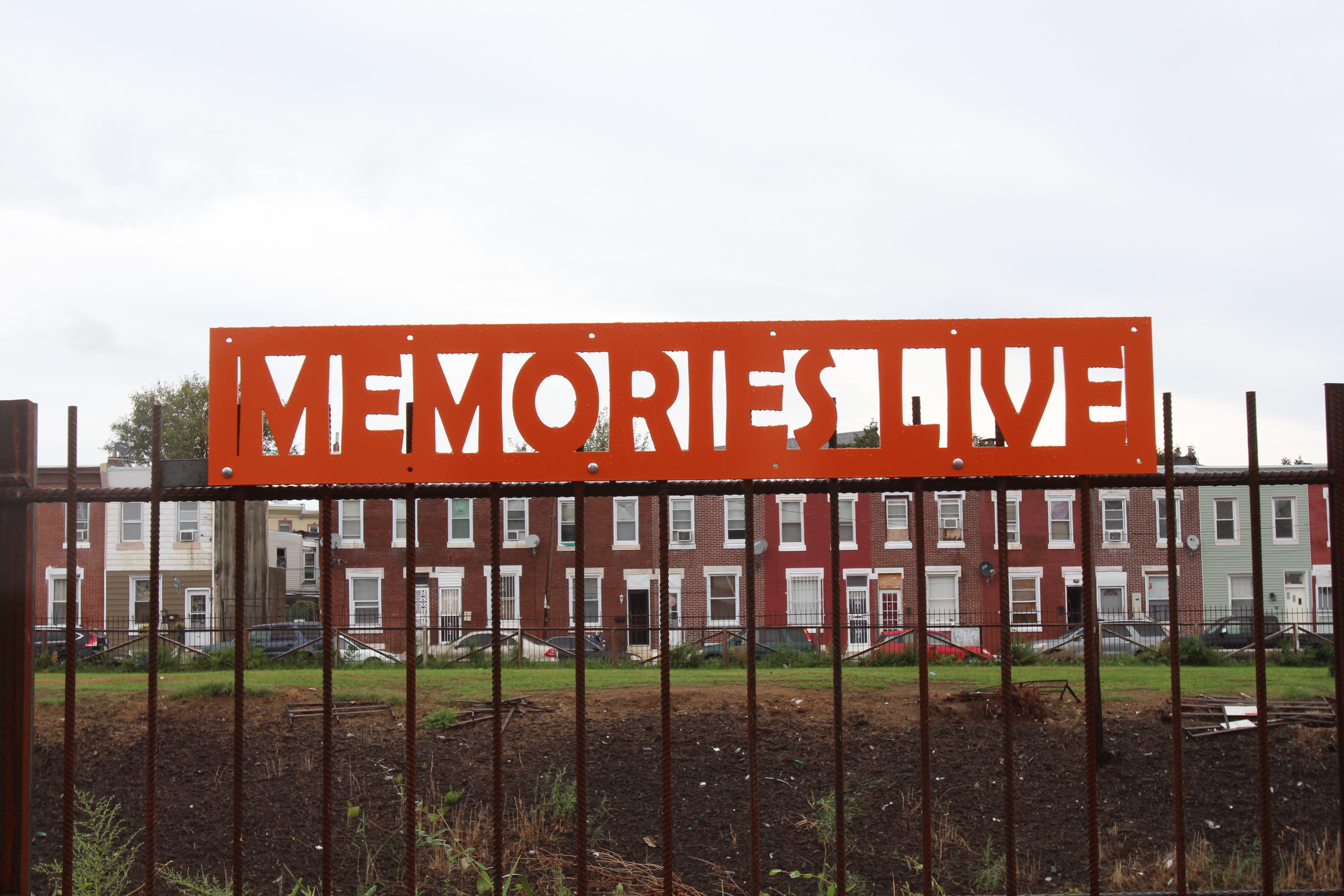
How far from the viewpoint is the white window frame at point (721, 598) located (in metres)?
Result: 33.6

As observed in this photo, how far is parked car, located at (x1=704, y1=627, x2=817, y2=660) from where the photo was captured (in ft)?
71.7

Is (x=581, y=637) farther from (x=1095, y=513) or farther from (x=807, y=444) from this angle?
(x=1095, y=513)

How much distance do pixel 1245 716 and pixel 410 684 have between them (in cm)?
1163

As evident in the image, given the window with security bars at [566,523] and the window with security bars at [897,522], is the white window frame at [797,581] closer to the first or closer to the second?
the window with security bars at [897,522]

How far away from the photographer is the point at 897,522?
3444cm

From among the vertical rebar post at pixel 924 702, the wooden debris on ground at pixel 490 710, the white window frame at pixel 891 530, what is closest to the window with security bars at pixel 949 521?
the white window frame at pixel 891 530

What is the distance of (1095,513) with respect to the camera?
3609cm

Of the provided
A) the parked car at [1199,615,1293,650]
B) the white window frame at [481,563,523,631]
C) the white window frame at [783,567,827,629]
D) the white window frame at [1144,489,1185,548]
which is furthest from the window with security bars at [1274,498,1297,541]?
the white window frame at [481,563,523,631]

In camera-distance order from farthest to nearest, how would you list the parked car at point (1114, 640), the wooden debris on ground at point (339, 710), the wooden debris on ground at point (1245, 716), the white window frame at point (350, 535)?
the white window frame at point (350, 535) < the parked car at point (1114, 640) < the wooden debris on ground at point (339, 710) < the wooden debris on ground at point (1245, 716)

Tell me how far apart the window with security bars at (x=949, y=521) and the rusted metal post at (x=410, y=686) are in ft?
107

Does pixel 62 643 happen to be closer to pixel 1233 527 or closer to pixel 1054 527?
pixel 1054 527

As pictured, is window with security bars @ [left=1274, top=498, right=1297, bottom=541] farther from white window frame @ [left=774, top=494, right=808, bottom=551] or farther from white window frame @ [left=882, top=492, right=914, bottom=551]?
white window frame @ [left=774, top=494, right=808, bottom=551]

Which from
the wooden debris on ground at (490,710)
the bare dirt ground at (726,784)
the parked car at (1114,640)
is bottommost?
the parked car at (1114,640)

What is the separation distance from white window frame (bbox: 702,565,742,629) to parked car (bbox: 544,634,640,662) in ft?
14.1
